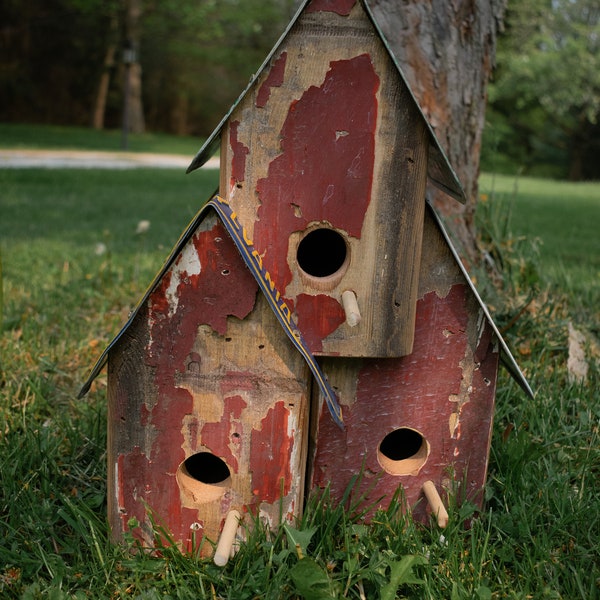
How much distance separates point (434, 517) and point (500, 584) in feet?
0.78

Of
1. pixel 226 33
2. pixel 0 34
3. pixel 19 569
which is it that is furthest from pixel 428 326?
pixel 226 33

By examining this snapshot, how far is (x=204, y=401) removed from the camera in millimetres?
1839

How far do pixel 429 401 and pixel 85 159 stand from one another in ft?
58.5

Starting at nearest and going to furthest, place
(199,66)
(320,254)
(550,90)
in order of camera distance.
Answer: (320,254) < (550,90) < (199,66)

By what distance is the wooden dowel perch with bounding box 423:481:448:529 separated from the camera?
1.95 m

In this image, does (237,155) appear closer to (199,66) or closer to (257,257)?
(257,257)

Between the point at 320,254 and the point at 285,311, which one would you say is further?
the point at 320,254

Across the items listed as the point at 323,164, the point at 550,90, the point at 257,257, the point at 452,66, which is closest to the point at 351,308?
the point at 257,257

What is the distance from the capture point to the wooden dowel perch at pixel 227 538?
1.67 meters

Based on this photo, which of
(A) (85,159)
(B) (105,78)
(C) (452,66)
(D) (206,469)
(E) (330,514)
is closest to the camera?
(E) (330,514)

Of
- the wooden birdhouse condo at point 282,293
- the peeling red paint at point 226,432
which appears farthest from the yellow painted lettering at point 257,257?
the peeling red paint at point 226,432

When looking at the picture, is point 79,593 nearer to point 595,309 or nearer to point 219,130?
point 219,130

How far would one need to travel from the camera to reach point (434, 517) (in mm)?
1989

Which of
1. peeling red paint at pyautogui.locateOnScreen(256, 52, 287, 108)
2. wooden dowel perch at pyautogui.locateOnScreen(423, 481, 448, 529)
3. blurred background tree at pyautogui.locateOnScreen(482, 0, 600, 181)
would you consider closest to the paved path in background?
peeling red paint at pyautogui.locateOnScreen(256, 52, 287, 108)
